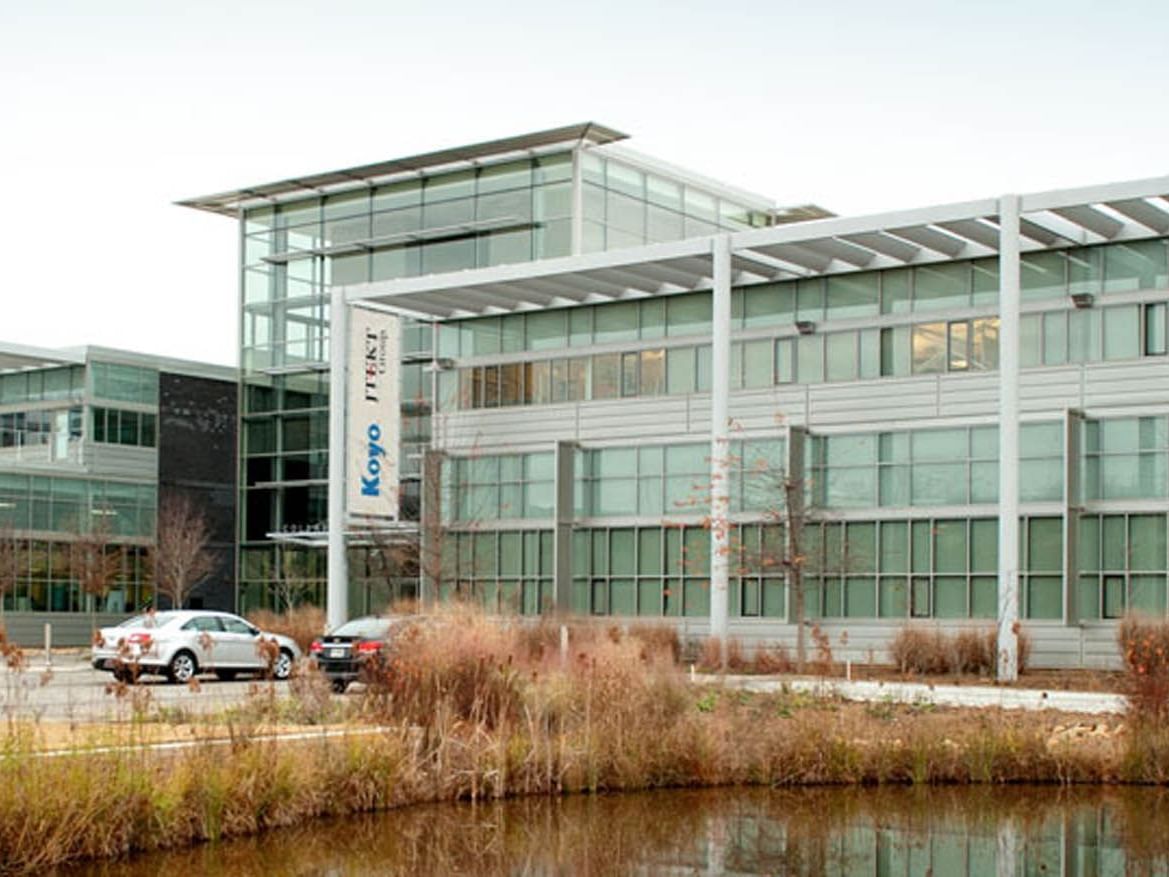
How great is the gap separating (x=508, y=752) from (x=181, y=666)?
17043 mm

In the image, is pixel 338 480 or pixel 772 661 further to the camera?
pixel 338 480

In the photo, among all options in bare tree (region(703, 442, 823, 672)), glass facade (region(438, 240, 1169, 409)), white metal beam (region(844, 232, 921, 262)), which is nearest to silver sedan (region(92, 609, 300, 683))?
bare tree (region(703, 442, 823, 672))

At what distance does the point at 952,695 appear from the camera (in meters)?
27.5

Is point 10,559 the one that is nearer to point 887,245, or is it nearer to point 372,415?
point 372,415

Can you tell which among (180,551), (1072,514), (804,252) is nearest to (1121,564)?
(1072,514)

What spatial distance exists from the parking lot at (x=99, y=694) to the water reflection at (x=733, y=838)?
5.61ft

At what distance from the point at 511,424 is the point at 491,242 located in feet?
28.5

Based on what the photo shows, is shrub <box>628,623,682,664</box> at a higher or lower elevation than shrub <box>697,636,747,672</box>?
higher

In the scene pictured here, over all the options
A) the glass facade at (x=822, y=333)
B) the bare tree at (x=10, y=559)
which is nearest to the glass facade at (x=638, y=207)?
the glass facade at (x=822, y=333)

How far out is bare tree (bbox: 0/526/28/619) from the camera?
54.8m

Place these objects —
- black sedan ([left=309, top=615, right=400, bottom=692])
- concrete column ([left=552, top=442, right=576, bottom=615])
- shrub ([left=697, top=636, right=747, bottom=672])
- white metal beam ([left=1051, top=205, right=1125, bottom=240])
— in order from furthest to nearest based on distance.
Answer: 1. concrete column ([left=552, top=442, right=576, bottom=615])
2. shrub ([left=697, top=636, right=747, bottom=672])
3. white metal beam ([left=1051, top=205, right=1125, bottom=240])
4. black sedan ([left=309, top=615, right=400, bottom=692])

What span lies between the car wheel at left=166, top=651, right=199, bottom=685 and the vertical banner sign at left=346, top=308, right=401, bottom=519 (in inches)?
429

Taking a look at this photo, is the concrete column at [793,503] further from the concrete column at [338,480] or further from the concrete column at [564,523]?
the concrete column at [338,480]

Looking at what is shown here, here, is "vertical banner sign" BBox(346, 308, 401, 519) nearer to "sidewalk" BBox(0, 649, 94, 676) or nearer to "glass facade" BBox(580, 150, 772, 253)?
"sidewalk" BBox(0, 649, 94, 676)
